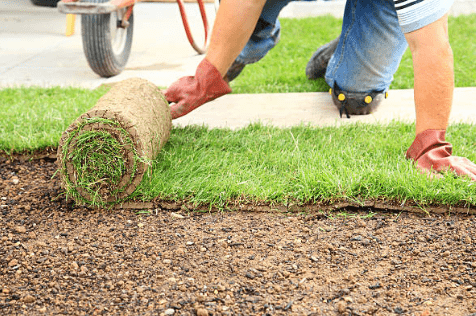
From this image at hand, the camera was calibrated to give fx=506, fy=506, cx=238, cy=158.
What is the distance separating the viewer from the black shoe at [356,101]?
305 centimetres

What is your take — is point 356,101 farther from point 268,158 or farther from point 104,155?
point 104,155

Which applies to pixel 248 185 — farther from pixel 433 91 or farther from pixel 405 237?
pixel 433 91

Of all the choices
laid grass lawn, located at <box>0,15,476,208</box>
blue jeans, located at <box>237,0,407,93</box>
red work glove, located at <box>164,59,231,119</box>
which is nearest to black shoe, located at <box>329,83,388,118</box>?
blue jeans, located at <box>237,0,407,93</box>

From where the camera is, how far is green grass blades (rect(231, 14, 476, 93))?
372 cm

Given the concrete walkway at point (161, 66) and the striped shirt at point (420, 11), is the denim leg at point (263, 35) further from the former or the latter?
the striped shirt at point (420, 11)

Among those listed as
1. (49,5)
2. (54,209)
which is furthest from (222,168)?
(49,5)

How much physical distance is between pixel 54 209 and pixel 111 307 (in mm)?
733

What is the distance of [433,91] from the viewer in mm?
2117

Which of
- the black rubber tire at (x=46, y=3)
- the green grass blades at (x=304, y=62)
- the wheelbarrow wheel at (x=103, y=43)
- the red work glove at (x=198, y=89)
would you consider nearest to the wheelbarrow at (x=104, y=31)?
the wheelbarrow wheel at (x=103, y=43)

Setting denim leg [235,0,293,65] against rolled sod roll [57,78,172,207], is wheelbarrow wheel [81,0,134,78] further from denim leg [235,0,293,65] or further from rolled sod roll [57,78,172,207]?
rolled sod roll [57,78,172,207]

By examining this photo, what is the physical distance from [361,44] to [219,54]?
90 cm

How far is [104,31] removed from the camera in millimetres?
3738

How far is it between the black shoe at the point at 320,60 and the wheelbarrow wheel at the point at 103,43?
1520mm

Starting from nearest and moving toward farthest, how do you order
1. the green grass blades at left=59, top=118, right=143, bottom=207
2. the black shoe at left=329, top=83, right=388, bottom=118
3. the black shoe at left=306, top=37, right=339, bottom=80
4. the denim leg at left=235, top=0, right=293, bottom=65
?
the green grass blades at left=59, top=118, right=143, bottom=207 → the denim leg at left=235, top=0, right=293, bottom=65 → the black shoe at left=329, top=83, right=388, bottom=118 → the black shoe at left=306, top=37, right=339, bottom=80
